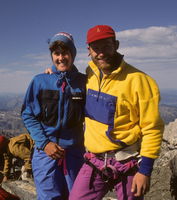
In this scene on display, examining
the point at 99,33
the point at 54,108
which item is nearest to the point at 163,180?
the point at 54,108

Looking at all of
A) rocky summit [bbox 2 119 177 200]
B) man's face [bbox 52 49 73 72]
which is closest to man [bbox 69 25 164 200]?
man's face [bbox 52 49 73 72]

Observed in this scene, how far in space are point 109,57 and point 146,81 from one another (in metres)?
1.01

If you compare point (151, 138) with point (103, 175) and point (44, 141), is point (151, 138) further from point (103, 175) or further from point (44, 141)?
point (44, 141)

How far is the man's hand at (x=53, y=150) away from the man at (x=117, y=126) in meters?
0.77

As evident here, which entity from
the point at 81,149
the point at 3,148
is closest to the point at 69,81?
the point at 81,149

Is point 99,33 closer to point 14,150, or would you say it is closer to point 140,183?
point 140,183

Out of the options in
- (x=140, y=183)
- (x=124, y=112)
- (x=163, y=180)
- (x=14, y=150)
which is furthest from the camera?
(x=14, y=150)

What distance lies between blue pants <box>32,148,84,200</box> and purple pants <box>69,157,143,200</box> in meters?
0.82

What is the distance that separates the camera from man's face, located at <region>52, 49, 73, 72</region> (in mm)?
6082

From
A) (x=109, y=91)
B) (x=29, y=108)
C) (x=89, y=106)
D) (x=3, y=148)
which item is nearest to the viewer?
(x=109, y=91)

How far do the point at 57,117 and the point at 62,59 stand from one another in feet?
4.91

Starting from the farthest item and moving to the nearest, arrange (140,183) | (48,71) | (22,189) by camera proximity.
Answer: (22,189) → (48,71) → (140,183)

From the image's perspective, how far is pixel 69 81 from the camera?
6215 mm

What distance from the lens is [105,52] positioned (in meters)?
5.27
